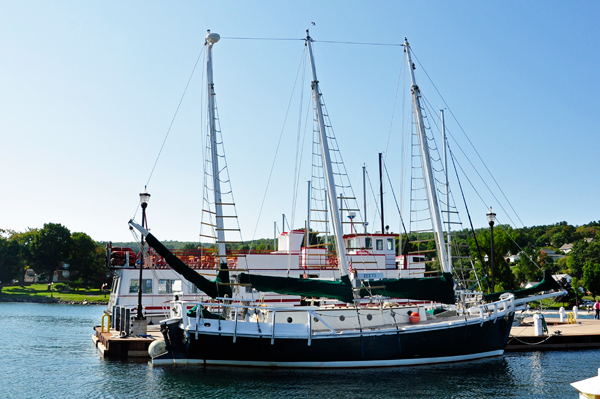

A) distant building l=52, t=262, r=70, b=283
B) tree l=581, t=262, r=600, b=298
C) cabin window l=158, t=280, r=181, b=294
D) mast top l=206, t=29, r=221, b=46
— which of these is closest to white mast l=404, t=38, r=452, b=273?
mast top l=206, t=29, r=221, b=46

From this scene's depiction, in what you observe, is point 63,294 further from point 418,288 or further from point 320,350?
point 418,288

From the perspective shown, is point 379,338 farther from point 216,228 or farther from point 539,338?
point 539,338

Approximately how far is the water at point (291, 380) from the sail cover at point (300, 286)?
330 cm

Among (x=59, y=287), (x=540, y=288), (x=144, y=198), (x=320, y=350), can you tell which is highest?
(x=144, y=198)

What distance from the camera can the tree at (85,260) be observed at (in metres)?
99.5

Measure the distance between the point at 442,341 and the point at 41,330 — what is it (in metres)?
32.4

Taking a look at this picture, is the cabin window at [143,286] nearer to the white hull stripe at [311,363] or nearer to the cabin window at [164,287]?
the cabin window at [164,287]

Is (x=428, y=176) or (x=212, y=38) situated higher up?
(x=212, y=38)

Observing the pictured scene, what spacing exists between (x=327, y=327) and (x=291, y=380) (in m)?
3.20

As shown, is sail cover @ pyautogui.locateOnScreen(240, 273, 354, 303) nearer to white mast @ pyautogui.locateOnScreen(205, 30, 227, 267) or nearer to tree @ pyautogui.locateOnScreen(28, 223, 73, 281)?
white mast @ pyautogui.locateOnScreen(205, 30, 227, 267)

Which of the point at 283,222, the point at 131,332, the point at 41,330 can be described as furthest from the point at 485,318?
the point at 283,222

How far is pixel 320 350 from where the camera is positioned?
21.2 meters

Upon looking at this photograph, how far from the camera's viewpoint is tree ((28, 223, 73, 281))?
97938 mm

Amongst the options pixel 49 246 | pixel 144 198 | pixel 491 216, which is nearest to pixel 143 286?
pixel 144 198
